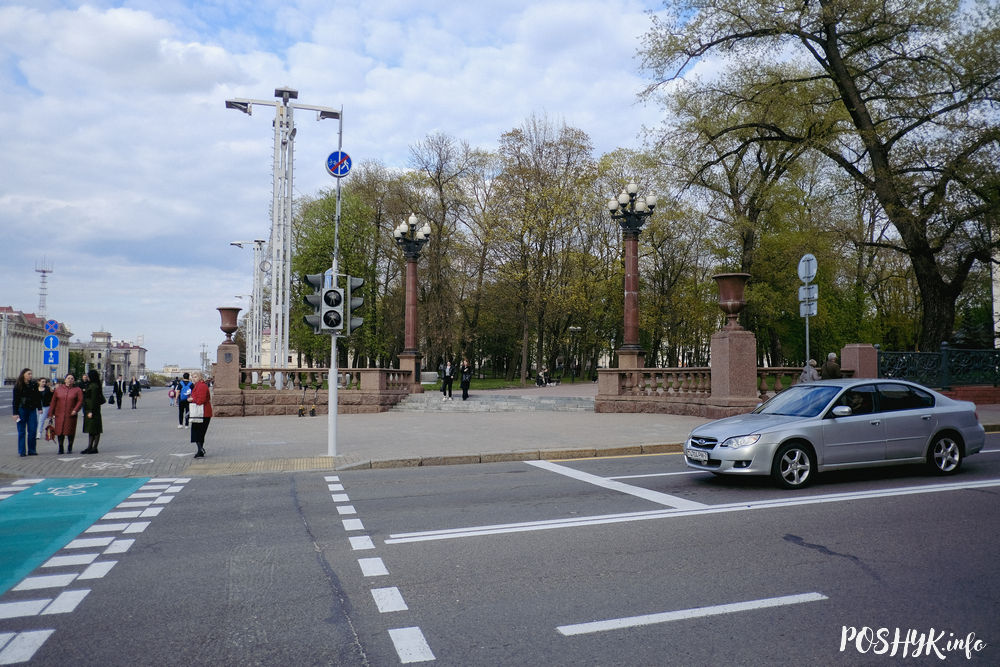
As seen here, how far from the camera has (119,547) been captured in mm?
6406

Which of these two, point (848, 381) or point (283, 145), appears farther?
point (283, 145)

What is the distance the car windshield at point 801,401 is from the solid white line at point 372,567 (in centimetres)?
613

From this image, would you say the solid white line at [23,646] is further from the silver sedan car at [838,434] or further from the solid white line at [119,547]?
the silver sedan car at [838,434]

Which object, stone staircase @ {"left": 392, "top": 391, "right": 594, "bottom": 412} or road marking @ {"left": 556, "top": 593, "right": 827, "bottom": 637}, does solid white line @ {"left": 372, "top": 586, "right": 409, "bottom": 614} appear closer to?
road marking @ {"left": 556, "top": 593, "right": 827, "bottom": 637}

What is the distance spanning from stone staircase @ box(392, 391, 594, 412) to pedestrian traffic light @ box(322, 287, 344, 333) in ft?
42.8

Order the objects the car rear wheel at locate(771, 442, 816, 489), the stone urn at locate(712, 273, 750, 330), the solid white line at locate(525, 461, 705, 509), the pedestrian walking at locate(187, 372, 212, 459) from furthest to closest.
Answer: the stone urn at locate(712, 273, 750, 330) → the pedestrian walking at locate(187, 372, 212, 459) → the car rear wheel at locate(771, 442, 816, 489) → the solid white line at locate(525, 461, 705, 509)

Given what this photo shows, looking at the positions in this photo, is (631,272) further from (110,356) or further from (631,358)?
(110,356)

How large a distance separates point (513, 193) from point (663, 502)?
1434 inches

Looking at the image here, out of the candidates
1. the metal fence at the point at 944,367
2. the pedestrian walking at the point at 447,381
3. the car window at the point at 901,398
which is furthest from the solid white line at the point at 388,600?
the pedestrian walking at the point at 447,381

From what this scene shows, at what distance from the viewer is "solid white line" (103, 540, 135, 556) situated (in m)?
6.25

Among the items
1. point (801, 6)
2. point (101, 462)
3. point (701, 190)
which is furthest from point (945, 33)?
point (101, 462)

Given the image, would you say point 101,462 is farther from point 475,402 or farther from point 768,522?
point 475,402

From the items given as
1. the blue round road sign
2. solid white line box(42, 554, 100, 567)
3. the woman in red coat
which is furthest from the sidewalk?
the blue round road sign

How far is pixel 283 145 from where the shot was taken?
109ft
